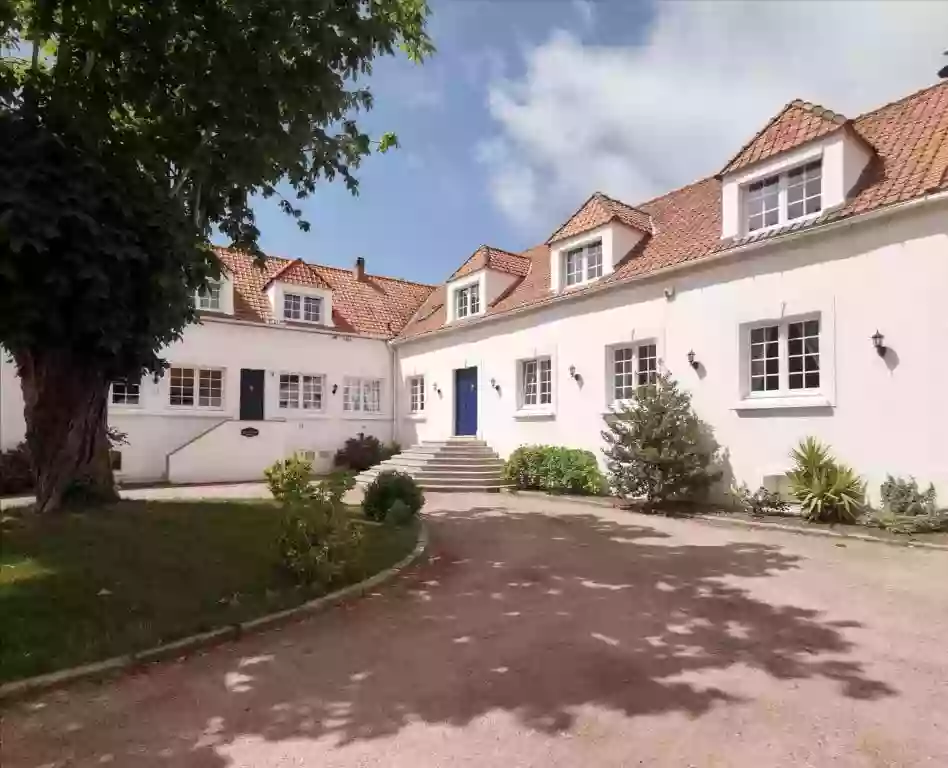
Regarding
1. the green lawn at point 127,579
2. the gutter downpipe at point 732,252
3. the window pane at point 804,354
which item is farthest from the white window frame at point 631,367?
the green lawn at point 127,579

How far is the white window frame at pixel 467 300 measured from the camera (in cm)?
2075

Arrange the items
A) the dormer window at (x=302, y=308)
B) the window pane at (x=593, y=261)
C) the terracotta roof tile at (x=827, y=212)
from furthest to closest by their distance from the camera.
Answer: the dormer window at (x=302, y=308) → the window pane at (x=593, y=261) → the terracotta roof tile at (x=827, y=212)

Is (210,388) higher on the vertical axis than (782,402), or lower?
higher

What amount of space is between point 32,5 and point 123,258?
10.7ft

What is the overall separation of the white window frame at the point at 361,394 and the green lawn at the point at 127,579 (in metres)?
13.4

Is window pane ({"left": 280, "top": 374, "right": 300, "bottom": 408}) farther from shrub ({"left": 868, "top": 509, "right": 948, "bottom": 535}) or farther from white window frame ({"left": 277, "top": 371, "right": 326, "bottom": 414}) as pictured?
shrub ({"left": 868, "top": 509, "right": 948, "bottom": 535})

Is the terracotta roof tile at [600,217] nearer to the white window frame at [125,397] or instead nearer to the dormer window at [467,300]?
the dormer window at [467,300]

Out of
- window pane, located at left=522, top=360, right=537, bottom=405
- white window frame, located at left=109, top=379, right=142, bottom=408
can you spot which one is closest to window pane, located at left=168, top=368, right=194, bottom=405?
white window frame, located at left=109, top=379, right=142, bottom=408

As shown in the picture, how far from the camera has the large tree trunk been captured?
28.0 feet

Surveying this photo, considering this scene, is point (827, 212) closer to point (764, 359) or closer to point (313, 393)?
point (764, 359)

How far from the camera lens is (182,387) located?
783 inches

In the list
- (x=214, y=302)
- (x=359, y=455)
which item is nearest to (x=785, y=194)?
(x=359, y=455)

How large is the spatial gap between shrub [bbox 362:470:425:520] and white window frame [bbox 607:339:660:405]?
20.4 ft

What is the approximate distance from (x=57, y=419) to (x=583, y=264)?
499 inches
